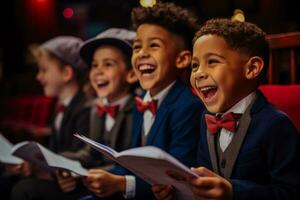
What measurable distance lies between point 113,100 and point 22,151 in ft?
1.51

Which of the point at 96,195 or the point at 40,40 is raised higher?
the point at 40,40

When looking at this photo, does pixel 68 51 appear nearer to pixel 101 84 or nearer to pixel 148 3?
pixel 101 84

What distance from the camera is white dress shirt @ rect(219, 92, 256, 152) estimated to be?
1.22 metres

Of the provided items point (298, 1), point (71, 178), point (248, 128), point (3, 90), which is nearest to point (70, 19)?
point (3, 90)

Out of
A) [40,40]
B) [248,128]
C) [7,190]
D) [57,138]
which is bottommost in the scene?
[7,190]

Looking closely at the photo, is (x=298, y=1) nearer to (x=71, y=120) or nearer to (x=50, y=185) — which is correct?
(x=71, y=120)

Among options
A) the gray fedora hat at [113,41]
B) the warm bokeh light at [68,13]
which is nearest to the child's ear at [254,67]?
the gray fedora hat at [113,41]

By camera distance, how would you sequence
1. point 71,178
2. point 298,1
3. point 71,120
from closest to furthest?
point 71,178 → point 71,120 → point 298,1

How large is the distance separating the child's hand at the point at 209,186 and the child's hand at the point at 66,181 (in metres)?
0.76

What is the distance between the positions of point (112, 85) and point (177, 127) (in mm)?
479

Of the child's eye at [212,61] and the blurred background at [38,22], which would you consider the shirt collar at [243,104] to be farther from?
the blurred background at [38,22]

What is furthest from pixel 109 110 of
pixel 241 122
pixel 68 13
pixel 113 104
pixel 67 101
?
pixel 68 13

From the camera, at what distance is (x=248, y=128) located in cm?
118

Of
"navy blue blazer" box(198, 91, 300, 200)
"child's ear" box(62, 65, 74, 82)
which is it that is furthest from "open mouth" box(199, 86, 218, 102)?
"child's ear" box(62, 65, 74, 82)
